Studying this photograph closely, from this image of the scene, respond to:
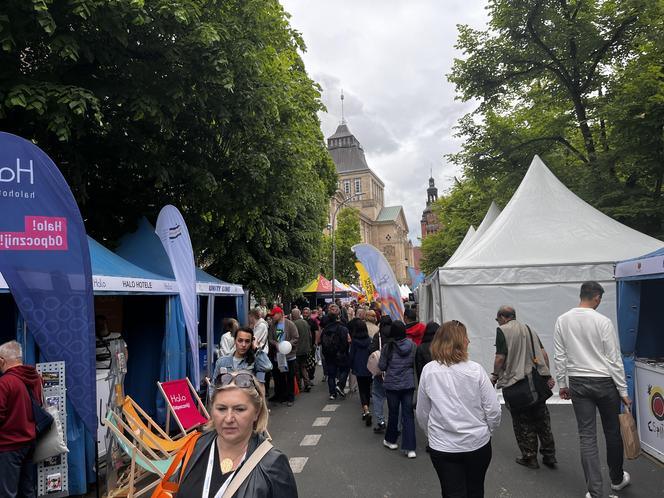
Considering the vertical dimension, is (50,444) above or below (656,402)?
below

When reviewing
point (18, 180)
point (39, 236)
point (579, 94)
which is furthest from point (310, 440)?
point (579, 94)

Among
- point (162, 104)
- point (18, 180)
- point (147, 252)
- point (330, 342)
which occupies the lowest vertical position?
point (330, 342)

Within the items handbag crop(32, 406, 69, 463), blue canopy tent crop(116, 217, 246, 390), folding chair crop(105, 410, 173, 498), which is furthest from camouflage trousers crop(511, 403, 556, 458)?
blue canopy tent crop(116, 217, 246, 390)

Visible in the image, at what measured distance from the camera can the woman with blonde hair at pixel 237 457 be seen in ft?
6.22

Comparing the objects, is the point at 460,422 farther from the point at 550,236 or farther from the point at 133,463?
the point at 550,236

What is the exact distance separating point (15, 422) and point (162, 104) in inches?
209

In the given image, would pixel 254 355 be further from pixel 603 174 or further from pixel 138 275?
pixel 603 174

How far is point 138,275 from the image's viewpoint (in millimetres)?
6910

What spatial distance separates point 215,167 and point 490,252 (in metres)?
5.91

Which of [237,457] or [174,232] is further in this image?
[174,232]

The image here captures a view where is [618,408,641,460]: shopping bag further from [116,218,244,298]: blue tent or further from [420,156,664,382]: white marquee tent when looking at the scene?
→ [116,218,244,298]: blue tent

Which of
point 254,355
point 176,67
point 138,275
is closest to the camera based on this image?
point 254,355

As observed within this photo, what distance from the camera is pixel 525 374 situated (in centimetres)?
531

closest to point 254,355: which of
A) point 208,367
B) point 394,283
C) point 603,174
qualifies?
point 208,367
